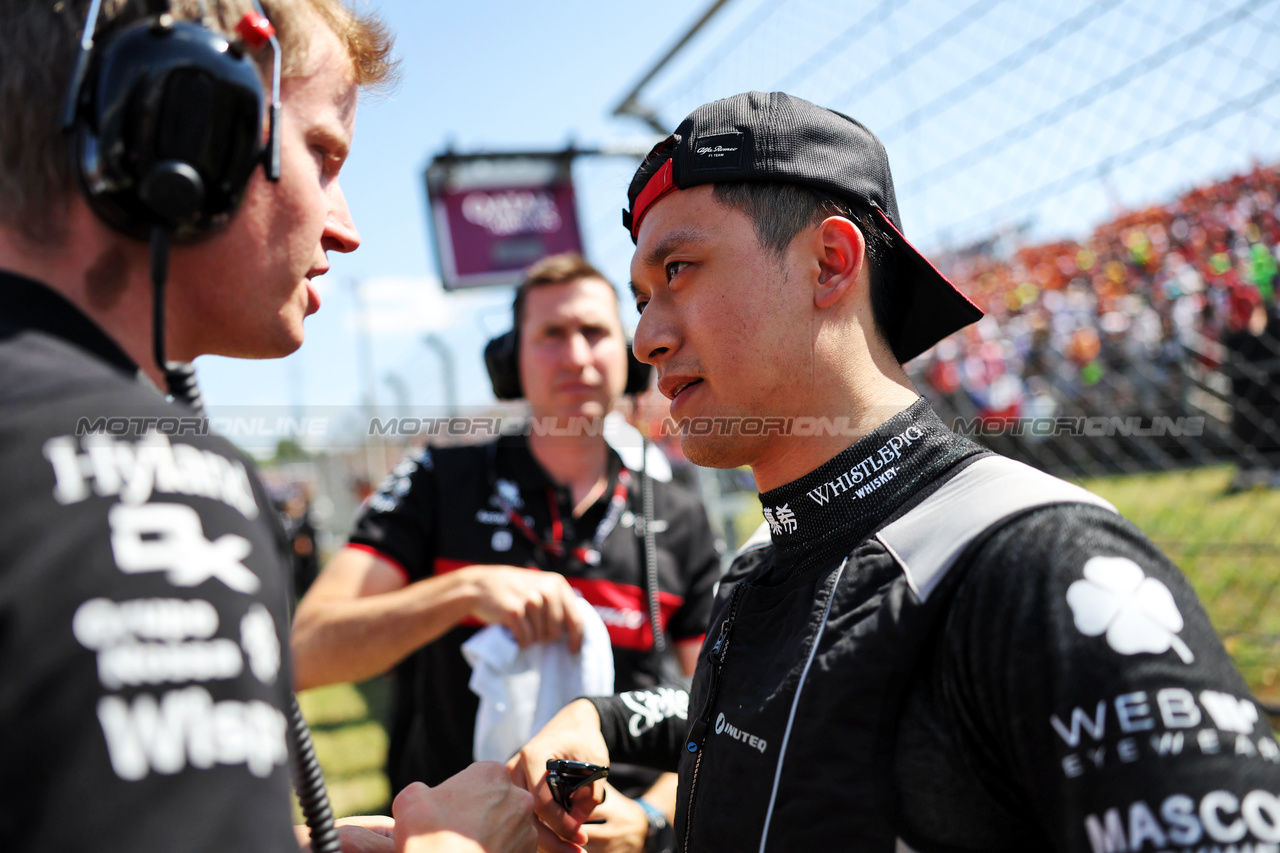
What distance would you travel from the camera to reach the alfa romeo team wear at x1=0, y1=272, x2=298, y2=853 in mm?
529

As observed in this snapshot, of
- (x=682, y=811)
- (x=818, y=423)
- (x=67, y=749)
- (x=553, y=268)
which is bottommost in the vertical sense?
(x=682, y=811)

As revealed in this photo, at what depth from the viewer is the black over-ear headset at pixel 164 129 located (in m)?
0.78

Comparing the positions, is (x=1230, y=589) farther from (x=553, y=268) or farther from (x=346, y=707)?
(x=346, y=707)

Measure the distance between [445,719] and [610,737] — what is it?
874 mm

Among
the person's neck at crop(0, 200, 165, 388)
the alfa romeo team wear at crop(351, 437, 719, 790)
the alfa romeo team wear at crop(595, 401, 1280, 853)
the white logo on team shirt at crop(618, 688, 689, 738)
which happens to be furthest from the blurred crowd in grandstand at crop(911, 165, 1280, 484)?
the person's neck at crop(0, 200, 165, 388)

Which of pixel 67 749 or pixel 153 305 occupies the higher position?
pixel 153 305

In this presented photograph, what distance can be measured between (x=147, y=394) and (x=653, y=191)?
1.00 meters

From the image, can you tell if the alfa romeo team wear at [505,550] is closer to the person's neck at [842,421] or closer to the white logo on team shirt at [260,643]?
the person's neck at [842,421]

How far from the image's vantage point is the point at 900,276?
1.51 meters

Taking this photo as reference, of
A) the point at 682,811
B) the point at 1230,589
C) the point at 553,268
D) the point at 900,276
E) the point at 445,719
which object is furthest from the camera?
the point at 1230,589

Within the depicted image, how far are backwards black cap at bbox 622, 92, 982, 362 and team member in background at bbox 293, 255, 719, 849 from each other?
1.06 metres

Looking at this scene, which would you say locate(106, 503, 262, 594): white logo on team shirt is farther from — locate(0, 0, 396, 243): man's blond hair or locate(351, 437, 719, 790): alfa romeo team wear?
locate(351, 437, 719, 790): alfa romeo team wear

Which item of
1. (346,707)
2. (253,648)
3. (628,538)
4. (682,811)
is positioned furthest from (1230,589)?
(346,707)

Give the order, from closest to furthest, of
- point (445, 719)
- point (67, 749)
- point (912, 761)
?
point (67, 749), point (912, 761), point (445, 719)
